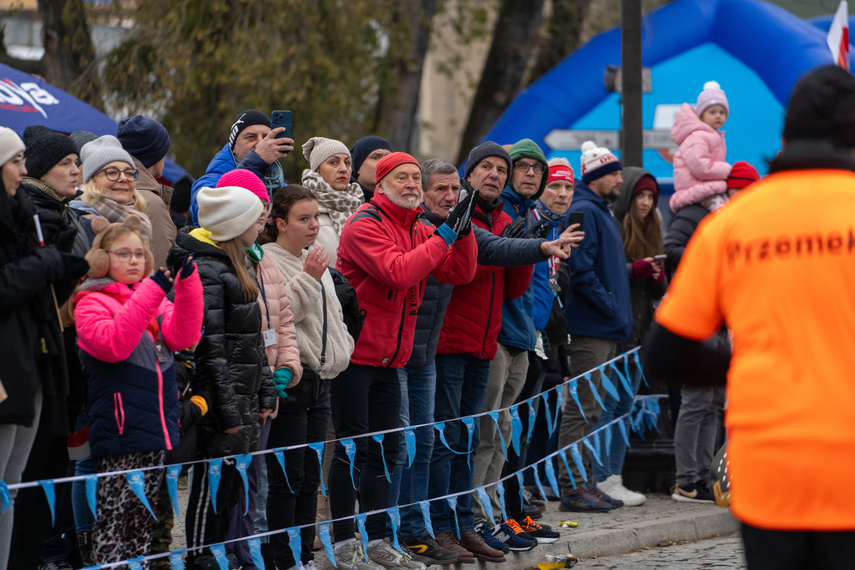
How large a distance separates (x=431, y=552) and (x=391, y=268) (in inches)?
64.2

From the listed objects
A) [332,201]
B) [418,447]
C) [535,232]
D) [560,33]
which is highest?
[560,33]

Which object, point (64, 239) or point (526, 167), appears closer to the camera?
point (64, 239)

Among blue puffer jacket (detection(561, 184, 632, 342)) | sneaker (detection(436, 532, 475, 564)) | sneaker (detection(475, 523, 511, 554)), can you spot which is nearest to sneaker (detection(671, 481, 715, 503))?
blue puffer jacket (detection(561, 184, 632, 342))

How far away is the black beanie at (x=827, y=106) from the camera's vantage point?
334cm

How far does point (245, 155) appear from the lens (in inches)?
266

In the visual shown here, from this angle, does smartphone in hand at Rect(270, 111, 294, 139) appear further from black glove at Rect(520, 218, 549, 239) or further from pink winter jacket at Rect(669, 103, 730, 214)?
pink winter jacket at Rect(669, 103, 730, 214)

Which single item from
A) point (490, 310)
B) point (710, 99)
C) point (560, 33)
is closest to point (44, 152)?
point (490, 310)

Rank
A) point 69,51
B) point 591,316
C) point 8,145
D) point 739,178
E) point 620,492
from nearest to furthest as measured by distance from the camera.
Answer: point 8,145, point 591,316, point 620,492, point 739,178, point 69,51

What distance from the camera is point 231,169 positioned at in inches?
263

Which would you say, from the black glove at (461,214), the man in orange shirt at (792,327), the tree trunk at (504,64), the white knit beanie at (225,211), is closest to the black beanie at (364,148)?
the black glove at (461,214)

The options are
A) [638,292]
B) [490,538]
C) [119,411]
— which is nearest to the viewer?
[119,411]

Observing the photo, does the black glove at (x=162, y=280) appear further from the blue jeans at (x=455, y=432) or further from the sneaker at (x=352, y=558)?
the blue jeans at (x=455, y=432)

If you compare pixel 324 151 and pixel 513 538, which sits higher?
pixel 324 151

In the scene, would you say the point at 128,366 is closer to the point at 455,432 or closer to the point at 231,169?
the point at 231,169
